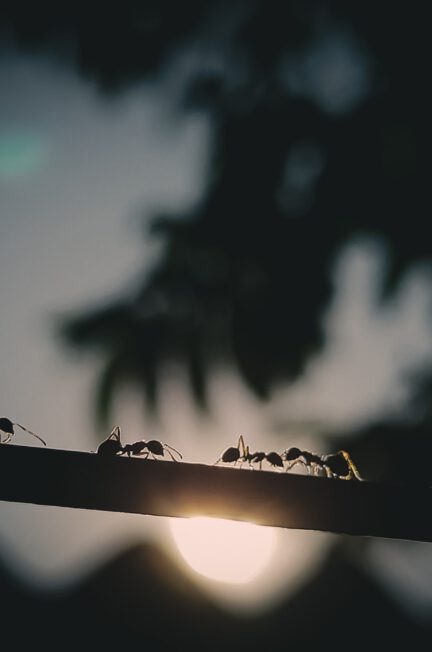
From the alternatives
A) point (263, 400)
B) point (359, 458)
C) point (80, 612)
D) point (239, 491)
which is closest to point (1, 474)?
point (239, 491)

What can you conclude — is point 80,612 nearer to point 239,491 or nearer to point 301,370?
point 301,370

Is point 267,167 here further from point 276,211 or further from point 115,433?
point 115,433

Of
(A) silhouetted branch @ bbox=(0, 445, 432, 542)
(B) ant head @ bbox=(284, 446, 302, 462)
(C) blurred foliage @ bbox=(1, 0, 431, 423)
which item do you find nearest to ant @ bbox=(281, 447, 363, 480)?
(B) ant head @ bbox=(284, 446, 302, 462)

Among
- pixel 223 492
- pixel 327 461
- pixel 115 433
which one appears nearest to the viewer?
pixel 223 492

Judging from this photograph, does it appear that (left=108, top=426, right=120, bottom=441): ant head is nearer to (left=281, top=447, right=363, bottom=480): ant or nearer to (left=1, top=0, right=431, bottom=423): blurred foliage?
(left=1, top=0, right=431, bottom=423): blurred foliage

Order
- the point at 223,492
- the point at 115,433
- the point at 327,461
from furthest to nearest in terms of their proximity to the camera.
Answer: the point at 327,461, the point at 115,433, the point at 223,492

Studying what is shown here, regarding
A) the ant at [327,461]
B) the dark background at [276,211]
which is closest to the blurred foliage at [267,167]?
the dark background at [276,211]

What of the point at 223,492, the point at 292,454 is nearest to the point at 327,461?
the point at 292,454
